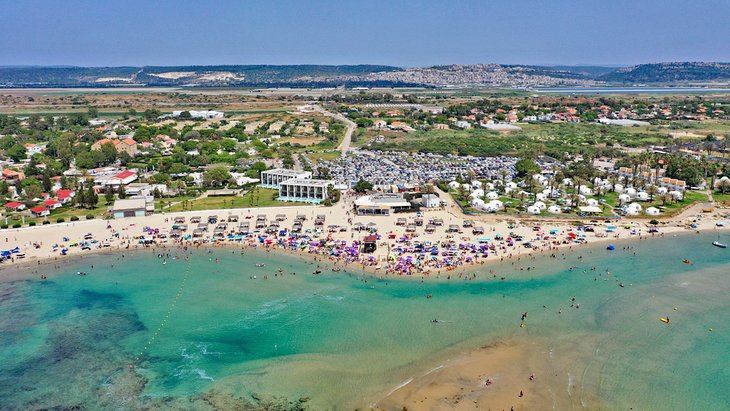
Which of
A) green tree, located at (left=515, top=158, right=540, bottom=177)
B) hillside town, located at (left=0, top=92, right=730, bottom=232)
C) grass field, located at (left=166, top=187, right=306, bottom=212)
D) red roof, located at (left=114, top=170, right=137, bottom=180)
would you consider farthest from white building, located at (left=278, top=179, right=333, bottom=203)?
green tree, located at (left=515, top=158, right=540, bottom=177)

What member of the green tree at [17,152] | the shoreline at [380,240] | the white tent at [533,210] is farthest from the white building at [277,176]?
the green tree at [17,152]

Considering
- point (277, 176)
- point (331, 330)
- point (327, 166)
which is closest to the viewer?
point (331, 330)

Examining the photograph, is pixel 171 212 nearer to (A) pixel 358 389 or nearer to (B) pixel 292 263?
(B) pixel 292 263

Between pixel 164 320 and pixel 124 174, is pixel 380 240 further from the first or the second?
pixel 124 174

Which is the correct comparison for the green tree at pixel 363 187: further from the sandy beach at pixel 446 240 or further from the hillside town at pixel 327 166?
the sandy beach at pixel 446 240

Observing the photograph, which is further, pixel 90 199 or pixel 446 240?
pixel 90 199

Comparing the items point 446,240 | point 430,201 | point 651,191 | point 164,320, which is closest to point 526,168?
point 651,191
